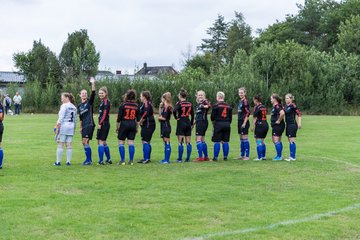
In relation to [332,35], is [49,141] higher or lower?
lower

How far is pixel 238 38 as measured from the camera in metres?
92.8

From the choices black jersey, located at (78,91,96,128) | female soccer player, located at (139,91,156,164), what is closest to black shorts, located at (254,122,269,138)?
female soccer player, located at (139,91,156,164)

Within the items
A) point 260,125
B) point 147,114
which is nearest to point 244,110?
point 260,125

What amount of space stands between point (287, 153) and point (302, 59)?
3739cm

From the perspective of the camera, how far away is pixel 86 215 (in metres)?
7.84

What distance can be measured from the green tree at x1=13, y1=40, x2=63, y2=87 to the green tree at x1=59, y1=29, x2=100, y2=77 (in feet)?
4.69

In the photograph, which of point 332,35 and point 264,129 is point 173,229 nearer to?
point 264,129

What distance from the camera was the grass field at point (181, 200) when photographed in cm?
707

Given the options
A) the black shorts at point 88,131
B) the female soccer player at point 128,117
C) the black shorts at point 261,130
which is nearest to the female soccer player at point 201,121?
the black shorts at point 261,130

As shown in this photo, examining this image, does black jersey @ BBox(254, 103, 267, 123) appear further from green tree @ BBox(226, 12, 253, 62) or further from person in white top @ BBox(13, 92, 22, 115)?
green tree @ BBox(226, 12, 253, 62)

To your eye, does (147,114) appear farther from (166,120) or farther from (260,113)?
(260,113)

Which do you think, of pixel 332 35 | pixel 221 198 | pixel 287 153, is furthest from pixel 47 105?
pixel 332 35

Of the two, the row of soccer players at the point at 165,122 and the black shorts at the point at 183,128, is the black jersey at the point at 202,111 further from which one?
the black shorts at the point at 183,128

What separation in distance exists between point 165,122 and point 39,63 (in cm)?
6474
